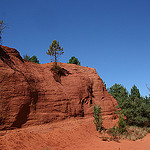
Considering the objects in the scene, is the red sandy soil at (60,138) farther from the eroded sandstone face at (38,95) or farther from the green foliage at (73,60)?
the green foliage at (73,60)

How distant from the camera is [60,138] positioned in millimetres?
12500

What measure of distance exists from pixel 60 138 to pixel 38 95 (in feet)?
14.4

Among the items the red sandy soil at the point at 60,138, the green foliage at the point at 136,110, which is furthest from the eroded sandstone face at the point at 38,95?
the green foliage at the point at 136,110

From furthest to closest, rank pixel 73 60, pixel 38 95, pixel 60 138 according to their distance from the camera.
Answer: pixel 73 60
pixel 38 95
pixel 60 138

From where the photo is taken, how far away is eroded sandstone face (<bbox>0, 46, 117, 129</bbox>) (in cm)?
1153

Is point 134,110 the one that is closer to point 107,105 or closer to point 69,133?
point 107,105

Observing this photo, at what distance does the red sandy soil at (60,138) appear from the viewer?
990 centimetres

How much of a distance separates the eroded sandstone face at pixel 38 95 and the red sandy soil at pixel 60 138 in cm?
73

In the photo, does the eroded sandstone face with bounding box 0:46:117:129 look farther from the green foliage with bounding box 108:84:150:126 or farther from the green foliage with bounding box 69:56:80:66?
the green foliage with bounding box 69:56:80:66

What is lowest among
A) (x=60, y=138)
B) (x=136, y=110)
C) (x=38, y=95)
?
(x=60, y=138)

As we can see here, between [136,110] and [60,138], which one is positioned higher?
[136,110]

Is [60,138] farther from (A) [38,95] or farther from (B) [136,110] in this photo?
(B) [136,110]

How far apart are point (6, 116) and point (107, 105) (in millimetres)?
14482

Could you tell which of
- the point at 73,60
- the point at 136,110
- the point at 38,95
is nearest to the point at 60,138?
the point at 38,95
